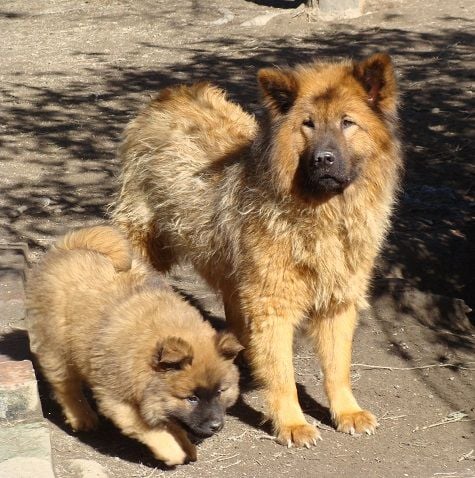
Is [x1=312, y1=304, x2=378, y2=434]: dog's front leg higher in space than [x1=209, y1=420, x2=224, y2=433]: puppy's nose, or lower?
lower

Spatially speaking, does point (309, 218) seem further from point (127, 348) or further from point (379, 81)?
point (127, 348)

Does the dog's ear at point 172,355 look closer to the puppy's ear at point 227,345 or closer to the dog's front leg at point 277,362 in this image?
the puppy's ear at point 227,345

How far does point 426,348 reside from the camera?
7348 mm

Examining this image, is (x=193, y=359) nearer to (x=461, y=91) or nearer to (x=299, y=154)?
(x=299, y=154)

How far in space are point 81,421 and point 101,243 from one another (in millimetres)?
1149

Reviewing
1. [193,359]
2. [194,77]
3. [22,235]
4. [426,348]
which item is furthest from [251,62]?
[193,359]

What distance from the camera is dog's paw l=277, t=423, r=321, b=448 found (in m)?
5.83

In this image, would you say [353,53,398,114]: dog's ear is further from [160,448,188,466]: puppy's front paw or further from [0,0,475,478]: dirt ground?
[160,448,188,466]: puppy's front paw

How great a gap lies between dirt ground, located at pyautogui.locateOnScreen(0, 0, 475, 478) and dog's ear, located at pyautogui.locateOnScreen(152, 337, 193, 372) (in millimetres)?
705

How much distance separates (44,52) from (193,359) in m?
10.9

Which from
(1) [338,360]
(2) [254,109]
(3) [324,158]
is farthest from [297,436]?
(2) [254,109]

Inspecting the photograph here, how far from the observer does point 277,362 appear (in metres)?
5.93

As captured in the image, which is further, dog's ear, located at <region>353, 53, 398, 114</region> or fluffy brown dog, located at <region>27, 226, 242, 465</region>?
dog's ear, located at <region>353, 53, 398, 114</region>

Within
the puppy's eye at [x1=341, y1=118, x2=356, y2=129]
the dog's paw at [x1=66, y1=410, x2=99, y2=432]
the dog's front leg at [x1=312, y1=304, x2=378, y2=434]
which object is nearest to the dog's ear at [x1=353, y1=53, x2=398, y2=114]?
the puppy's eye at [x1=341, y1=118, x2=356, y2=129]
